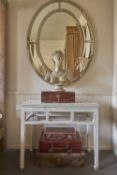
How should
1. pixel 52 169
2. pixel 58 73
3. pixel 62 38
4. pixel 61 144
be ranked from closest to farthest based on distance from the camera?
pixel 52 169
pixel 61 144
pixel 58 73
pixel 62 38

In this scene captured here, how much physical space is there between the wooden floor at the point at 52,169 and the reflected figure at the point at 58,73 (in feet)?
3.14

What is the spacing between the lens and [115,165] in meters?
3.01

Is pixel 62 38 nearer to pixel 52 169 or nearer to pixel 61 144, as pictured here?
pixel 61 144

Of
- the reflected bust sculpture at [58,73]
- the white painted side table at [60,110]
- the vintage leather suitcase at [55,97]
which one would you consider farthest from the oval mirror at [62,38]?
the white painted side table at [60,110]

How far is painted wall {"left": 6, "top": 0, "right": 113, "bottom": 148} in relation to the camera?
3.63m

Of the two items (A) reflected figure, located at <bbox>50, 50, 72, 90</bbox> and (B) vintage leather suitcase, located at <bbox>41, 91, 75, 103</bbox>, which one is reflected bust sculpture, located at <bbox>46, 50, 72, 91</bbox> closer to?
(A) reflected figure, located at <bbox>50, 50, 72, 90</bbox>

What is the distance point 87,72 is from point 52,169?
4.51 feet

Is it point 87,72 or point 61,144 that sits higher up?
point 87,72

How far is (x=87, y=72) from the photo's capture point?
3635 millimetres

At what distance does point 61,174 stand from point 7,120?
1.26 meters

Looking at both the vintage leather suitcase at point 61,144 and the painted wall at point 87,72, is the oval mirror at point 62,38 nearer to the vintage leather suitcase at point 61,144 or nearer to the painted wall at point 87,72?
the painted wall at point 87,72

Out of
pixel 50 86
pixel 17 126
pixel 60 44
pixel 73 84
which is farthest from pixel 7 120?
pixel 60 44

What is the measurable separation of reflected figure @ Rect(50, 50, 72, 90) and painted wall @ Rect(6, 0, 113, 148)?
202 millimetres

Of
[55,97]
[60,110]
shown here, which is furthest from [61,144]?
[55,97]
